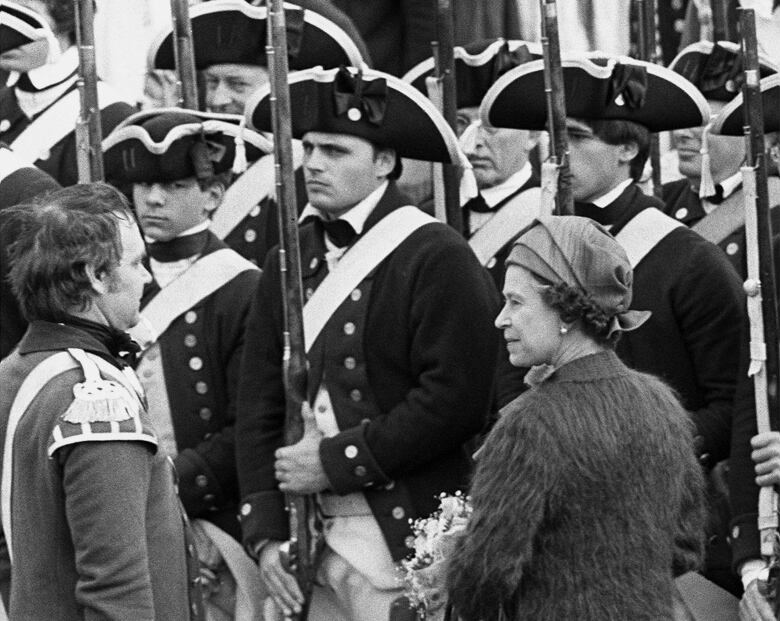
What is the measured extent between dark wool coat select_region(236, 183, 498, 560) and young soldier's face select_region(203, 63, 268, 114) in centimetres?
148

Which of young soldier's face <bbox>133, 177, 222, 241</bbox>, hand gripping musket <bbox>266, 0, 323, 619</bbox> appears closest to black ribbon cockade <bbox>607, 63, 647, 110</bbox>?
hand gripping musket <bbox>266, 0, 323, 619</bbox>

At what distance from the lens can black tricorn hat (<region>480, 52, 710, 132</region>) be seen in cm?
622

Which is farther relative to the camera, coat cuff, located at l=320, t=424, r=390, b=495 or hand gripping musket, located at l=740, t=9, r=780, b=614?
coat cuff, located at l=320, t=424, r=390, b=495

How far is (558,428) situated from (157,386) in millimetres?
2530

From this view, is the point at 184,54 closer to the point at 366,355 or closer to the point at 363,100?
the point at 363,100

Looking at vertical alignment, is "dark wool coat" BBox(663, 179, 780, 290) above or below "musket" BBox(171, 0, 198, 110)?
below

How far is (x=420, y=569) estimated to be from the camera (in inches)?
204

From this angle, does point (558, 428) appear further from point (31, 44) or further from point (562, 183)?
point (31, 44)

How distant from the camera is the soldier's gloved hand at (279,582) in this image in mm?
6203

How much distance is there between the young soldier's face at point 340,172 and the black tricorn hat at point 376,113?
1.2 inches

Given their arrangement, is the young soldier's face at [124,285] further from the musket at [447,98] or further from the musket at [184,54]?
the musket at [184,54]

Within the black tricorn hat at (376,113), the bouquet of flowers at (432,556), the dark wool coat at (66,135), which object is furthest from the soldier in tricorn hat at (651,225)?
the dark wool coat at (66,135)

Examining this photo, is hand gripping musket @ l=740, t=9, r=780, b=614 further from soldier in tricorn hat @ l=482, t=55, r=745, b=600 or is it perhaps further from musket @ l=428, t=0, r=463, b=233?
musket @ l=428, t=0, r=463, b=233

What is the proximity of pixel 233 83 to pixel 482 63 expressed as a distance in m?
0.98
